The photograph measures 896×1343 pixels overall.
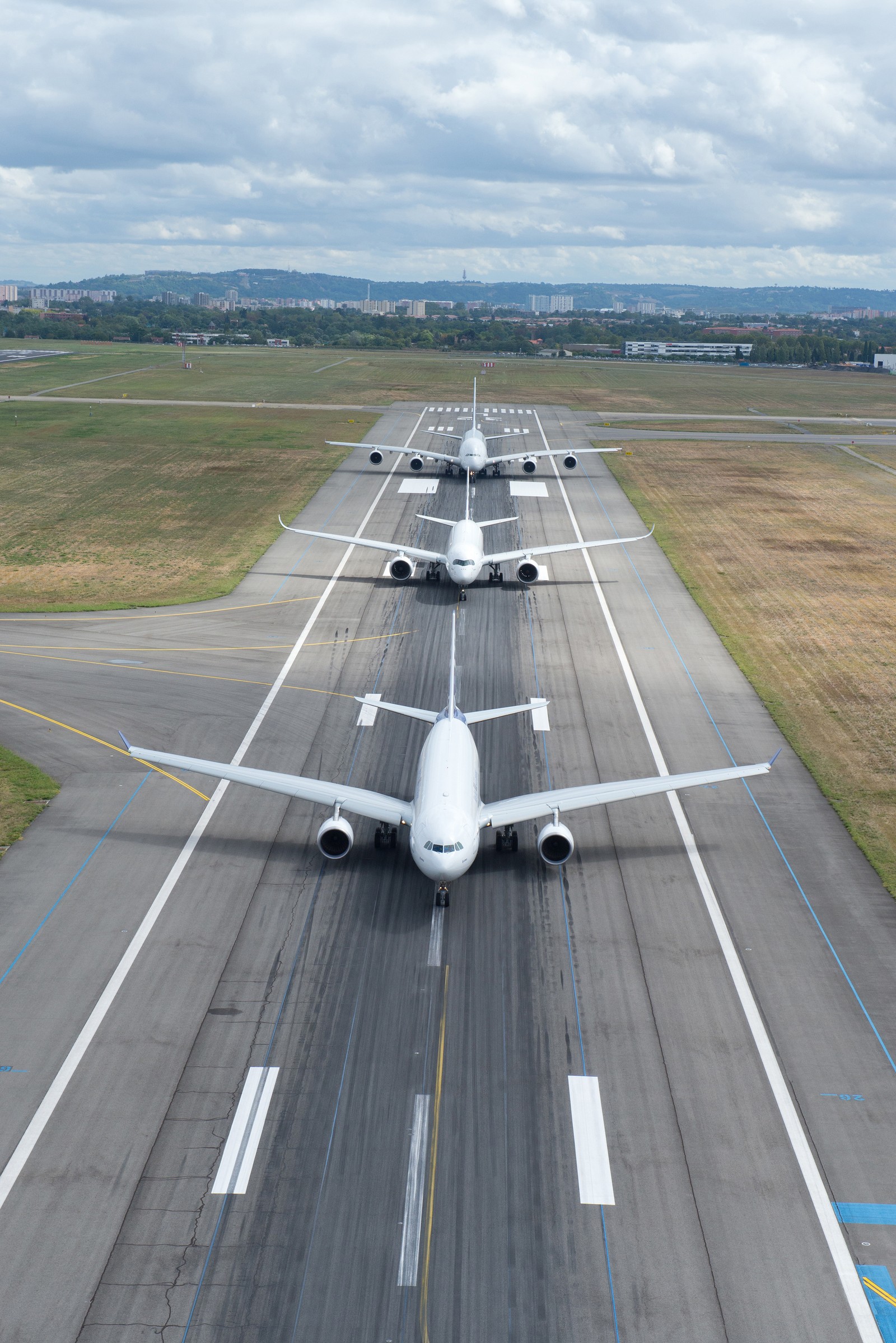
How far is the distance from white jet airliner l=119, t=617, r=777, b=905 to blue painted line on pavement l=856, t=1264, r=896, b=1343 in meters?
14.1

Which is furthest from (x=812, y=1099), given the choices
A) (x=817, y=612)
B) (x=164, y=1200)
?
(x=817, y=612)

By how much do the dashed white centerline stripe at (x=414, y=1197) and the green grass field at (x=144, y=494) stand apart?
141 feet

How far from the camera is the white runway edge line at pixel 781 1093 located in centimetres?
2014

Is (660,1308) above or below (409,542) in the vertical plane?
below

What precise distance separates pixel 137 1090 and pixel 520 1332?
A: 1091 centimetres

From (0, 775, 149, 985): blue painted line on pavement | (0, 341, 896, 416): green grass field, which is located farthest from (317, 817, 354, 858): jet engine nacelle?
(0, 341, 896, 416): green grass field

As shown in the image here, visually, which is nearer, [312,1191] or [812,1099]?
[312,1191]

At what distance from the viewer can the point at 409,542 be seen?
74625 millimetres

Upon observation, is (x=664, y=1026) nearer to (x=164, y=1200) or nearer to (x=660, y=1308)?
(x=660, y=1308)

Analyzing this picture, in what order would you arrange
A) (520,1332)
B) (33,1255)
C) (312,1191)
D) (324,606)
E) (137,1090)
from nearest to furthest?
(520,1332)
(33,1255)
(312,1191)
(137,1090)
(324,606)

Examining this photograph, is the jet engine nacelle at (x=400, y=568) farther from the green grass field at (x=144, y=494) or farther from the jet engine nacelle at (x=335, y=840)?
the jet engine nacelle at (x=335, y=840)

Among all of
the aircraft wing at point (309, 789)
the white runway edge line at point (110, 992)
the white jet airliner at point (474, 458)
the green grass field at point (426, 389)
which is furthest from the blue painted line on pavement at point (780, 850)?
the green grass field at point (426, 389)

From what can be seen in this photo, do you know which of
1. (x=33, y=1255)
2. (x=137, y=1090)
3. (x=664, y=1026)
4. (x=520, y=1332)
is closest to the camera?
(x=520, y=1332)

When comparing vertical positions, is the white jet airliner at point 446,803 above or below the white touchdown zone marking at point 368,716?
above
